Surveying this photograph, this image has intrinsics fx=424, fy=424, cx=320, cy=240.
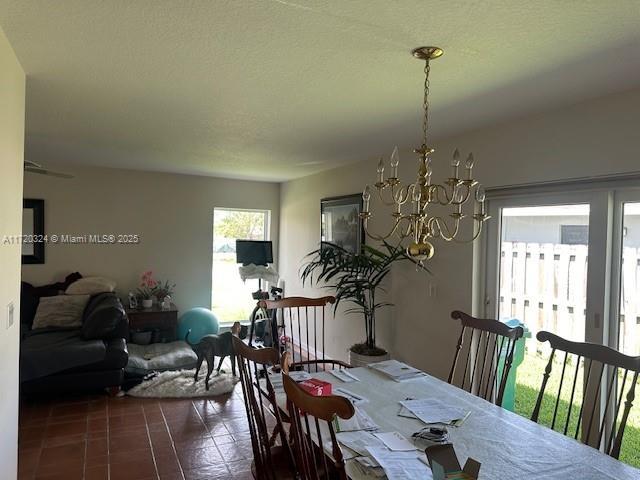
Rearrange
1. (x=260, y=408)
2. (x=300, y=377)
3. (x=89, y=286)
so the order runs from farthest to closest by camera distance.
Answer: (x=89, y=286) → (x=300, y=377) → (x=260, y=408)

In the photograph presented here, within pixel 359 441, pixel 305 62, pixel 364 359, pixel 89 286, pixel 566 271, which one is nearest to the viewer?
pixel 359 441

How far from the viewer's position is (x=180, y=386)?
405 cm

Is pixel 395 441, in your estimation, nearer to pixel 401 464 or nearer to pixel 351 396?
pixel 401 464

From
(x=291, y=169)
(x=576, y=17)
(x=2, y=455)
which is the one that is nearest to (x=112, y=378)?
(x=2, y=455)

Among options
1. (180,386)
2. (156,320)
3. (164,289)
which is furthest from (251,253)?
(180,386)

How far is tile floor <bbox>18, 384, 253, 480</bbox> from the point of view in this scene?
8.82 feet

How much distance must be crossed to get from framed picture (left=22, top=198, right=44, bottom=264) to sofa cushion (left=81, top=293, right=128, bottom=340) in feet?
4.49

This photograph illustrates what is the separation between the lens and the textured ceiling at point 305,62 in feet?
5.06

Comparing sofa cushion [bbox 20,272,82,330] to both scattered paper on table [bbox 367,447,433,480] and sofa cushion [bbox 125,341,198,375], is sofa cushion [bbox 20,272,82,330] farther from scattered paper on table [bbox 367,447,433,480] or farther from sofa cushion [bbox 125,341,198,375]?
scattered paper on table [bbox 367,447,433,480]

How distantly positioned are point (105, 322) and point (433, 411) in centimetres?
335

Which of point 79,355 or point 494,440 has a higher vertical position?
point 494,440

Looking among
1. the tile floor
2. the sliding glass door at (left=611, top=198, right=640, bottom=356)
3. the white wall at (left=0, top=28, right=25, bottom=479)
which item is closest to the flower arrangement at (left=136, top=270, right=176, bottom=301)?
the tile floor

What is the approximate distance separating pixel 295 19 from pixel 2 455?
226 centimetres

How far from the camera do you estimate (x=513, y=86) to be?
2229 mm
